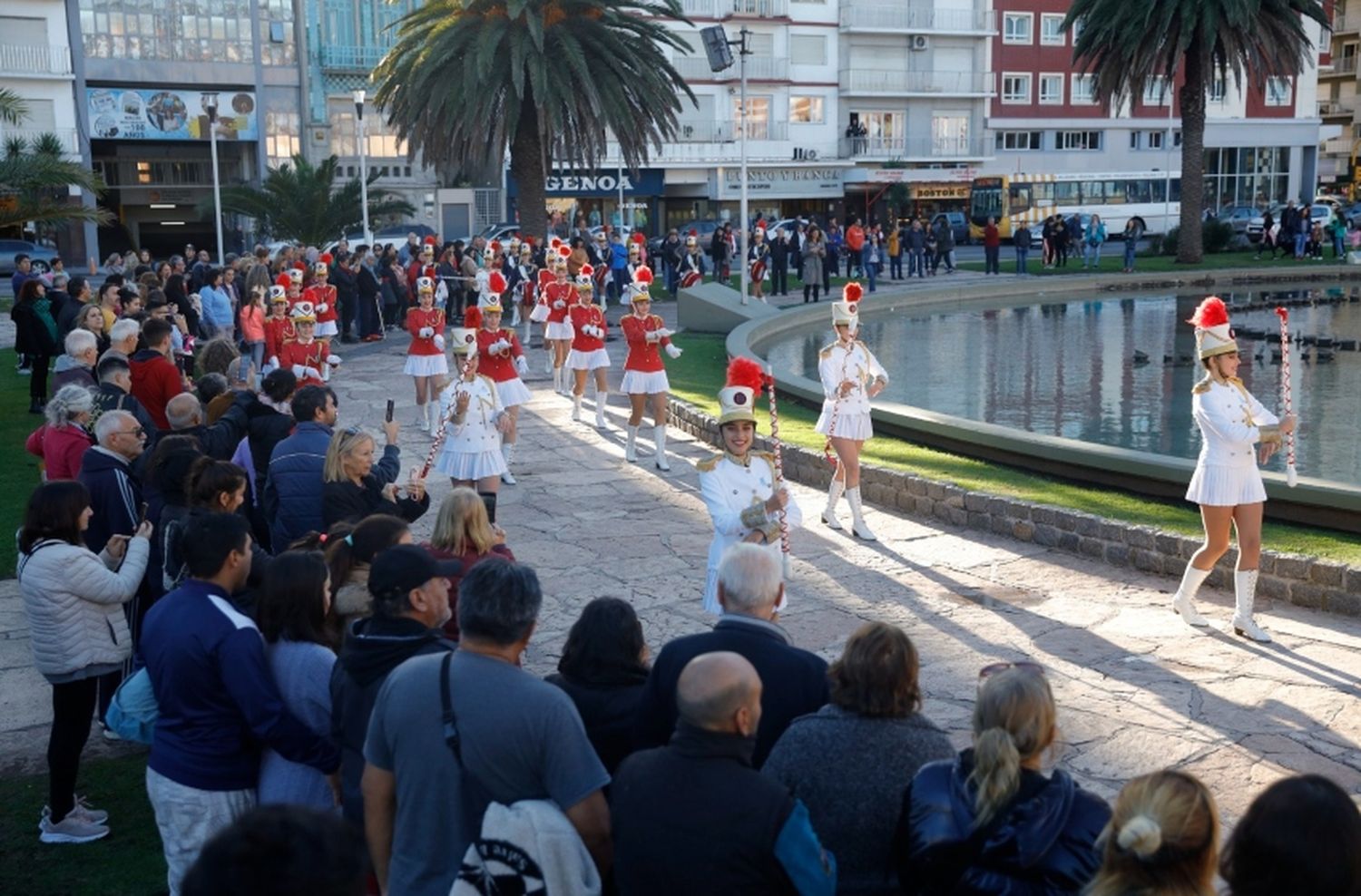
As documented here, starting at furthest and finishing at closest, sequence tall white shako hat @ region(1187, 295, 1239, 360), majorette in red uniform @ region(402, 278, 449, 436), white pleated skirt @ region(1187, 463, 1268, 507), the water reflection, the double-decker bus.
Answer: the double-decker bus, majorette in red uniform @ region(402, 278, 449, 436), the water reflection, tall white shako hat @ region(1187, 295, 1239, 360), white pleated skirt @ region(1187, 463, 1268, 507)

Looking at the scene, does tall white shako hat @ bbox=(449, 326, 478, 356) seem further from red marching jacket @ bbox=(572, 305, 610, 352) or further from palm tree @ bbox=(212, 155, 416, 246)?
palm tree @ bbox=(212, 155, 416, 246)

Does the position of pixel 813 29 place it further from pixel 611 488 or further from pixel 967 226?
pixel 611 488

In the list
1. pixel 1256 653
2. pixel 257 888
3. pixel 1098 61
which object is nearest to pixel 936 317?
pixel 1098 61

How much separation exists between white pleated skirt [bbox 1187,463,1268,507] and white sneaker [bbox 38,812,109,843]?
6722mm

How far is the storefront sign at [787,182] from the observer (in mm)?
59281

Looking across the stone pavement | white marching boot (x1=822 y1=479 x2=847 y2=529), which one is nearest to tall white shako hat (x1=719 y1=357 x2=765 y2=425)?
the stone pavement

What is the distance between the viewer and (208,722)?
16.3ft

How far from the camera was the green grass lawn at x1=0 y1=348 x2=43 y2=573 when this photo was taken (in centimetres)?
1194

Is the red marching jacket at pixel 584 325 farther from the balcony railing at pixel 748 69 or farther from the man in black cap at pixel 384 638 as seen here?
the balcony railing at pixel 748 69

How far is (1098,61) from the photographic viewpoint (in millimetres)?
40094

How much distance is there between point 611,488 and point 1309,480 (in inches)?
257

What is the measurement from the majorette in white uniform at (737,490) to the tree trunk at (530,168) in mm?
24151

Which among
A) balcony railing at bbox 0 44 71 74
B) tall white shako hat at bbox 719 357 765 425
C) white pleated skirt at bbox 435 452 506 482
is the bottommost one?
white pleated skirt at bbox 435 452 506 482

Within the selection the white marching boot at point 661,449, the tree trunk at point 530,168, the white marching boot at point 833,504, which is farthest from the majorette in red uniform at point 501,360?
the tree trunk at point 530,168
